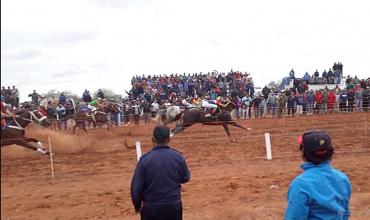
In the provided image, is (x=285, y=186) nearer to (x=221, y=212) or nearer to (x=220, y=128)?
(x=221, y=212)

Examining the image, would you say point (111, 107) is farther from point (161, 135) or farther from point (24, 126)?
point (161, 135)

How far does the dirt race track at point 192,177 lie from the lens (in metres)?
8.44

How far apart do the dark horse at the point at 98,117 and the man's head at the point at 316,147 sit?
69.4 ft

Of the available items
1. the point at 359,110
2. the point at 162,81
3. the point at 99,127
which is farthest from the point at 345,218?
the point at 162,81

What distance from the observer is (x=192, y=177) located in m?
11.2

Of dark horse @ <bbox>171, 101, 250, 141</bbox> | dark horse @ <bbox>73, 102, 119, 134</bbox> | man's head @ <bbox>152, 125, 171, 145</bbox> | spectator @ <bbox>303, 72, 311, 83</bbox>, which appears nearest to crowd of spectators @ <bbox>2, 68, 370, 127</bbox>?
spectator @ <bbox>303, 72, 311, 83</bbox>

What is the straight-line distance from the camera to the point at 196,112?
20094 mm

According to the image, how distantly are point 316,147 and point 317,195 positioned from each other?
0.33 m

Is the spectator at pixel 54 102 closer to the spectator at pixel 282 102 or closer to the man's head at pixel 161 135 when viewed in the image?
the spectator at pixel 282 102

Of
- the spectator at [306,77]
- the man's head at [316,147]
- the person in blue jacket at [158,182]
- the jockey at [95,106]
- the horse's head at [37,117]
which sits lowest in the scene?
the person in blue jacket at [158,182]

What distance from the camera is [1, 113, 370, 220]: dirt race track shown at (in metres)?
8.44

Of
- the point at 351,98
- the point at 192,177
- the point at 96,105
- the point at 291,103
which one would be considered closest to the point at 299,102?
the point at 291,103

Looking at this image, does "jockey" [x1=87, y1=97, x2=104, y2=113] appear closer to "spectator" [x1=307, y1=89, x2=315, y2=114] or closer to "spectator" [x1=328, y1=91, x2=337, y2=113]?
"spectator" [x1=307, y1=89, x2=315, y2=114]

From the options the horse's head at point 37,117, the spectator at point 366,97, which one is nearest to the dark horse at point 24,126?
the horse's head at point 37,117
